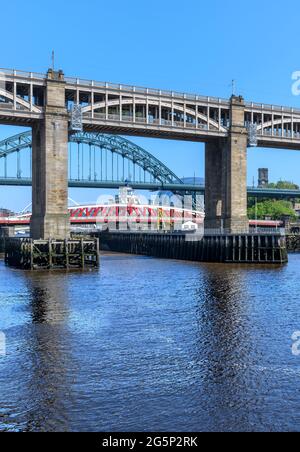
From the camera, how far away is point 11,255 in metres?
68.4

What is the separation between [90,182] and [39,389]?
130 metres

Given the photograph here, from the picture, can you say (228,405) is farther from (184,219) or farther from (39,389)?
(184,219)

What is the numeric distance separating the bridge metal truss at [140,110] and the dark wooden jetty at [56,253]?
1791cm

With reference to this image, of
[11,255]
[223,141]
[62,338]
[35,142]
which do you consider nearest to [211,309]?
[62,338]

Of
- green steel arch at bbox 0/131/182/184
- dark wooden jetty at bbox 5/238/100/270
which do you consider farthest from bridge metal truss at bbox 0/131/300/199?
dark wooden jetty at bbox 5/238/100/270

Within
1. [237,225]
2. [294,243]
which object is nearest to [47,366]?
[237,225]

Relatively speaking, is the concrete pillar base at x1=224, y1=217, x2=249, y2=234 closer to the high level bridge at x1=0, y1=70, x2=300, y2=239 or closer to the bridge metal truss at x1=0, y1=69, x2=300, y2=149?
the high level bridge at x1=0, y1=70, x2=300, y2=239

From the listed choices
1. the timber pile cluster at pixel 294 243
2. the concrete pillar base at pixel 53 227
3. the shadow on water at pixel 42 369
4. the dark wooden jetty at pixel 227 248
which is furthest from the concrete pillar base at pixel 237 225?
the shadow on water at pixel 42 369

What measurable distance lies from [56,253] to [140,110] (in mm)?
29065

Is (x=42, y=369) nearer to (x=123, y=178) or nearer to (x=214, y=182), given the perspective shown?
(x=214, y=182)

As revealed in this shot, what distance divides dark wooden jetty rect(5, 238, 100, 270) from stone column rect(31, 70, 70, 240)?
3.67 m

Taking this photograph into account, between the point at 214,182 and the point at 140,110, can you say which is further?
the point at 214,182

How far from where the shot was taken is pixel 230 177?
260 ft

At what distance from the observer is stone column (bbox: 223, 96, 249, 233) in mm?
79250
